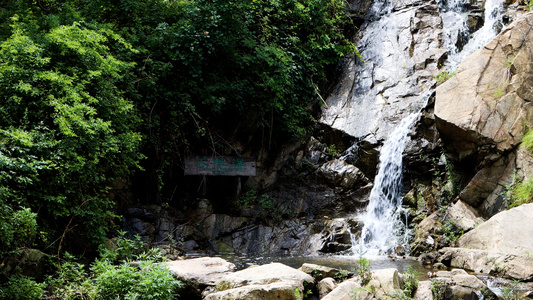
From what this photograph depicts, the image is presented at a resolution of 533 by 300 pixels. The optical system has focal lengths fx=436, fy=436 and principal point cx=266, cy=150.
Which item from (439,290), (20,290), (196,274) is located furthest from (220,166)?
(439,290)

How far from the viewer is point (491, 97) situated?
9148mm

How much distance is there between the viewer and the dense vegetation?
657cm

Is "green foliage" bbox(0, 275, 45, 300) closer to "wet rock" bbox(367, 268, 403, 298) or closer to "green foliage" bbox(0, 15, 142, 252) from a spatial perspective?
"green foliage" bbox(0, 15, 142, 252)

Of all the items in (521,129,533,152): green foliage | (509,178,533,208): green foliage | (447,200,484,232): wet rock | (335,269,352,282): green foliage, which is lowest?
(335,269,352,282): green foliage

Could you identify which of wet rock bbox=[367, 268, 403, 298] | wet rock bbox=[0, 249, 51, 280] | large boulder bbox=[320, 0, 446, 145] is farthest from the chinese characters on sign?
wet rock bbox=[367, 268, 403, 298]

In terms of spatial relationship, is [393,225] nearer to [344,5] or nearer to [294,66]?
[294,66]

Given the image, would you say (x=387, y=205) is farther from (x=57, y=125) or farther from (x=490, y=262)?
(x=57, y=125)

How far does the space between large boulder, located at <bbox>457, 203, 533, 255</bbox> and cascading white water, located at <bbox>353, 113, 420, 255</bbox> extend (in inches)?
71.4

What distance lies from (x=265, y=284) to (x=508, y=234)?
177 inches

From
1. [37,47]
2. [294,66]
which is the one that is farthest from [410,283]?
[294,66]

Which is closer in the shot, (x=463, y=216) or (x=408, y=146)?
(x=463, y=216)

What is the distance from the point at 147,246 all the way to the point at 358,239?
4.67 meters

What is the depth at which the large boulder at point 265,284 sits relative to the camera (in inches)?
199

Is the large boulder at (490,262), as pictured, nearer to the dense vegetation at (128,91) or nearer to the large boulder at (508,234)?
the large boulder at (508,234)
